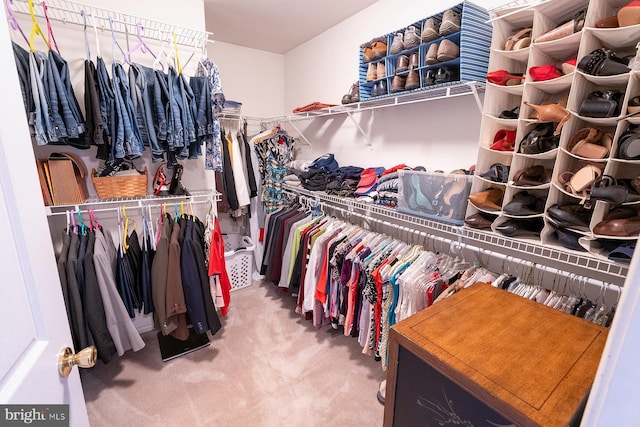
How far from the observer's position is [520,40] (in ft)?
3.89

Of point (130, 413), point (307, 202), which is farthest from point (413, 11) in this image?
point (130, 413)

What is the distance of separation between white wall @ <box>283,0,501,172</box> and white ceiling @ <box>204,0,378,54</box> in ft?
0.36

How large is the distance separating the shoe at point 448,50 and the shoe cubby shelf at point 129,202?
1.79 meters

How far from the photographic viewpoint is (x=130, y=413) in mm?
1548

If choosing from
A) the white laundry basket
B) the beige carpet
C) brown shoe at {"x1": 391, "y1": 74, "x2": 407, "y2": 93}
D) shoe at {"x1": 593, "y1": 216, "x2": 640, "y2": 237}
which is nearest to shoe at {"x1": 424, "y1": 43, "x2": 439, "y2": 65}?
brown shoe at {"x1": 391, "y1": 74, "x2": 407, "y2": 93}

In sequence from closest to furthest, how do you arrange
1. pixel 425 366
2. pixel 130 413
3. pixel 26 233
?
pixel 26 233 → pixel 425 366 → pixel 130 413

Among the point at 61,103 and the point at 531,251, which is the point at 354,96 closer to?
the point at 531,251

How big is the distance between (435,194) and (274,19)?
2.13m

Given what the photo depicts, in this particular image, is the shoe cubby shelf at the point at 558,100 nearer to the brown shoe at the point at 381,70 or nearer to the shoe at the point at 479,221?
the shoe at the point at 479,221

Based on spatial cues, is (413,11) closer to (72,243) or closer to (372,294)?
(372,294)

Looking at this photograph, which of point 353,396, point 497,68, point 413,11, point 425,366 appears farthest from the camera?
point 413,11

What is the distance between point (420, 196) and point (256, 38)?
2448 mm

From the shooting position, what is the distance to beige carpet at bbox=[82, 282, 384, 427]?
1535 mm

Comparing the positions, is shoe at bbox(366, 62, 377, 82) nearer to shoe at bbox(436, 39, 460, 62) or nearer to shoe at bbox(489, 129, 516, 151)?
shoe at bbox(436, 39, 460, 62)
